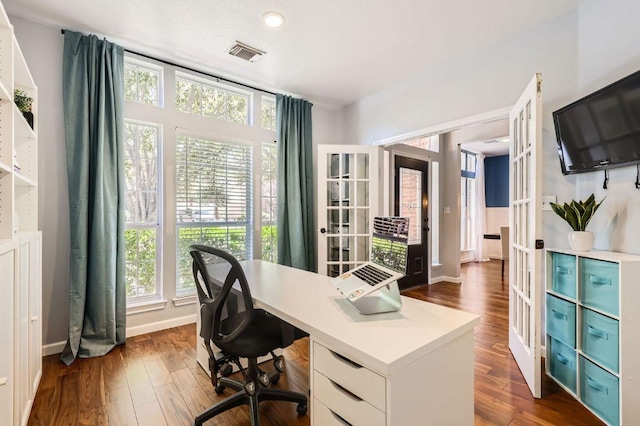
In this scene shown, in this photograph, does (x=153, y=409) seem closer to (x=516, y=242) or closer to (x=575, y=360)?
(x=575, y=360)

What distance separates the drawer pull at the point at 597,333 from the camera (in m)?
1.66

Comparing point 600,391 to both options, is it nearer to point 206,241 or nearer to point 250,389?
point 250,389

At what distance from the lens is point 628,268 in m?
1.56

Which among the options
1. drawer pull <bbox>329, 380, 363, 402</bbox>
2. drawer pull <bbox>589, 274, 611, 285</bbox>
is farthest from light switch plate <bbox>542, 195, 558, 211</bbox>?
drawer pull <bbox>329, 380, 363, 402</bbox>

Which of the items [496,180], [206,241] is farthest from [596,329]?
[496,180]

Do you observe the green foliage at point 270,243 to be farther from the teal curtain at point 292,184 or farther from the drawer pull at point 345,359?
the drawer pull at point 345,359

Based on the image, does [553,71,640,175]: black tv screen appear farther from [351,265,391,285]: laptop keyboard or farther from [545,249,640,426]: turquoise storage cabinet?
[351,265,391,285]: laptop keyboard

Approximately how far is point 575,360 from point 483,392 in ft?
1.94

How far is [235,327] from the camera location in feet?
4.87

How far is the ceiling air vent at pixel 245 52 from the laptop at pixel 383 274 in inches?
89.0

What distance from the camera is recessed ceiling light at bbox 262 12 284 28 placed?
2.29 metres

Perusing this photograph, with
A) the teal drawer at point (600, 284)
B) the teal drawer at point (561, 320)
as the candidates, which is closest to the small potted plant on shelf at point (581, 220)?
the teal drawer at point (600, 284)

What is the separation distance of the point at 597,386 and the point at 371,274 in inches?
62.4

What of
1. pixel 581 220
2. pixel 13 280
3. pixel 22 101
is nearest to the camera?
pixel 13 280
